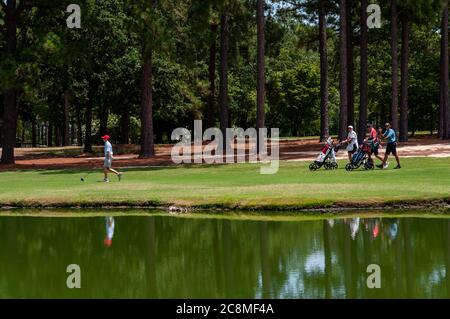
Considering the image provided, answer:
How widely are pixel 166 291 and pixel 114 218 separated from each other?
9.37 m

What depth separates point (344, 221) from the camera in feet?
63.0

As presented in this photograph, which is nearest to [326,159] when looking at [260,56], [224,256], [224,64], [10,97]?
[260,56]

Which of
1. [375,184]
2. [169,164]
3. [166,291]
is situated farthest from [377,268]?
[169,164]

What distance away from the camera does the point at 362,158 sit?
103 feet

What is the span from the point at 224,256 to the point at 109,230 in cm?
453

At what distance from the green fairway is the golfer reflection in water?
2.85 meters

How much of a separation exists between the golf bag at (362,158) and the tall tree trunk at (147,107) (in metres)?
15.0

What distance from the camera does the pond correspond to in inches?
465

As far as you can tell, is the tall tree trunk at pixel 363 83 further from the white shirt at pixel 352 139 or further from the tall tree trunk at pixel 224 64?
the white shirt at pixel 352 139

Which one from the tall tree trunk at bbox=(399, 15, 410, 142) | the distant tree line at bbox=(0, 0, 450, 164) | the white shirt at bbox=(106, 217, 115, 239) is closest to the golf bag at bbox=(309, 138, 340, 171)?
the distant tree line at bbox=(0, 0, 450, 164)

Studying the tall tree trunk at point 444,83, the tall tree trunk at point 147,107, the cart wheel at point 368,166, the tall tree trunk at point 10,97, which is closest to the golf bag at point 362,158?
the cart wheel at point 368,166

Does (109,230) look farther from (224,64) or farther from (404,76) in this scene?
(404,76)
